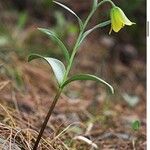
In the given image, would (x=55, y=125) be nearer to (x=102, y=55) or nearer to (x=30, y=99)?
(x=30, y=99)

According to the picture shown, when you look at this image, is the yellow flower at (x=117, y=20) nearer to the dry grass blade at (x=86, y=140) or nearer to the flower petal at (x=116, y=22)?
the flower petal at (x=116, y=22)

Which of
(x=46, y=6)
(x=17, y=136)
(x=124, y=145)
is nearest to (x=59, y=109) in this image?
(x=124, y=145)

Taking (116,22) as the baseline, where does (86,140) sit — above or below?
below

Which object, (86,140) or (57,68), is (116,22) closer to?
(57,68)

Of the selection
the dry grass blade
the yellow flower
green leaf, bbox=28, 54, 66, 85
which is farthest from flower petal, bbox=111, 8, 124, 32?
the dry grass blade

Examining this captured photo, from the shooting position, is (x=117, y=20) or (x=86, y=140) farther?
(x=86, y=140)

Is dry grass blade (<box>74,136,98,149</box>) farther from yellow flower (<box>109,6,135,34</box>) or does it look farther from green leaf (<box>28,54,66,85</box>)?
yellow flower (<box>109,6,135,34</box>)

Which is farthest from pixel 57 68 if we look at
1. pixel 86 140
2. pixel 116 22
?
pixel 86 140

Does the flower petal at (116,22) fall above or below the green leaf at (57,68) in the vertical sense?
above

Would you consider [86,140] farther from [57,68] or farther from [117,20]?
[117,20]

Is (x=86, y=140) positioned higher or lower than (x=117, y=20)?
lower

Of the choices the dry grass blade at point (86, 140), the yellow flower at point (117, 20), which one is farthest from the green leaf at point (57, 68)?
the dry grass blade at point (86, 140)
